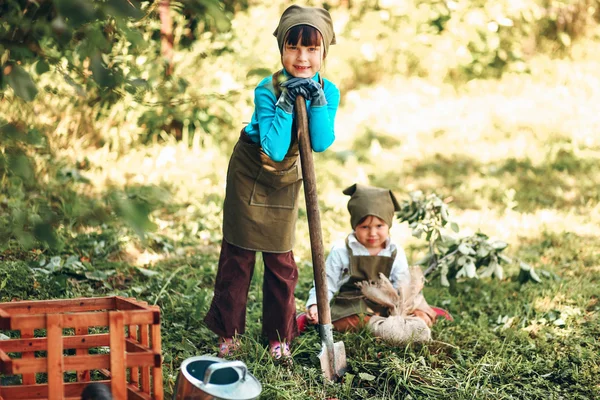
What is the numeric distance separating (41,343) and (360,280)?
179cm

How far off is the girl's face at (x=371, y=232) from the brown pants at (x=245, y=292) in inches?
23.5

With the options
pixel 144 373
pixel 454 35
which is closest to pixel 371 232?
pixel 144 373

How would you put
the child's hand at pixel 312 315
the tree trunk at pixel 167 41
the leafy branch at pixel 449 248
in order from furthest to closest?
1. the tree trunk at pixel 167 41
2. the leafy branch at pixel 449 248
3. the child's hand at pixel 312 315

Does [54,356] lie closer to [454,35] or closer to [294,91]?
[294,91]

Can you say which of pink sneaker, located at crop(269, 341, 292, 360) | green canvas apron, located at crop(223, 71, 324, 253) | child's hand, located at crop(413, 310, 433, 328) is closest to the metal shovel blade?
pink sneaker, located at crop(269, 341, 292, 360)

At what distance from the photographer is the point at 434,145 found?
7.97 m

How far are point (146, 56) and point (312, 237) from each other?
3020 millimetres

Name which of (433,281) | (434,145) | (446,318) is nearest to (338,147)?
(434,145)

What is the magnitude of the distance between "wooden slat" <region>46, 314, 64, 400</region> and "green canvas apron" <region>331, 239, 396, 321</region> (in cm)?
169

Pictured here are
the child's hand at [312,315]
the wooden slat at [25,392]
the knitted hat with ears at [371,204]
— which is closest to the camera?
the wooden slat at [25,392]

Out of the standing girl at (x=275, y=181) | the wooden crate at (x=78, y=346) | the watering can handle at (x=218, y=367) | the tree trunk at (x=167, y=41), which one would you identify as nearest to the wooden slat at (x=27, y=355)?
the wooden crate at (x=78, y=346)

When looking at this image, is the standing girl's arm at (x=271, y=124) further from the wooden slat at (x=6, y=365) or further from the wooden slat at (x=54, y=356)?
the wooden slat at (x=6, y=365)

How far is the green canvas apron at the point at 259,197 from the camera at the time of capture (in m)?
3.34

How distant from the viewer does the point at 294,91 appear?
10.4 feet
